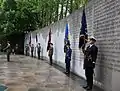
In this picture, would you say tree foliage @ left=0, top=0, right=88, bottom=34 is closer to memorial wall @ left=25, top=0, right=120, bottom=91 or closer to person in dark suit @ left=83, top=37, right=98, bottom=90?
memorial wall @ left=25, top=0, right=120, bottom=91

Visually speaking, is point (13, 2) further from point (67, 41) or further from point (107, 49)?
point (107, 49)

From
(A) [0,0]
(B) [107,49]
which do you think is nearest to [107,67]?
(B) [107,49]

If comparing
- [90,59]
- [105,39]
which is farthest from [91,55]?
[105,39]

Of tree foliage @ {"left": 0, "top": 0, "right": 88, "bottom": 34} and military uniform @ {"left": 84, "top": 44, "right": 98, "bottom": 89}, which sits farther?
tree foliage @ {"left": 0, "top": 0, "right": 88, "bottom": 34}

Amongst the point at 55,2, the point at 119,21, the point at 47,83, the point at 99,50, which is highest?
the point at 55,2

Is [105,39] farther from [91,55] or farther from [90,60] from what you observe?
[90,60]

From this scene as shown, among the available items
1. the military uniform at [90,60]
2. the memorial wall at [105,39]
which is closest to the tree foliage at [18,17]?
the memorial wall at [105,39]

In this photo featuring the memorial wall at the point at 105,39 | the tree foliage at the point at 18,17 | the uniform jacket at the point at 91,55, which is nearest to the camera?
the memorial wall at the point at 105,39

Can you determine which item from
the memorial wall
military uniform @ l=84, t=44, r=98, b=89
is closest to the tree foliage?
the memorial wall

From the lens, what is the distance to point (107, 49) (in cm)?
Result: 1182

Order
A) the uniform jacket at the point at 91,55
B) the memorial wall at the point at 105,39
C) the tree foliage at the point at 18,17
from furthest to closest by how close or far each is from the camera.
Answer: the tree foliage at the point at 18,17 → the uniform jacket at the point at 91,55 → the memorial wall at the point at 105,39

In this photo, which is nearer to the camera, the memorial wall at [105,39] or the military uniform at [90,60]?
the memorial wall at [105,39]

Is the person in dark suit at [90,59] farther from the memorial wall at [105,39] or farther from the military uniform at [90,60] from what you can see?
the memorial wall at [105,39]

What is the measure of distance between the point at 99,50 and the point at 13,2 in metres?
42.7
